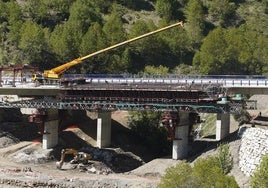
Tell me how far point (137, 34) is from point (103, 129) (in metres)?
49.5

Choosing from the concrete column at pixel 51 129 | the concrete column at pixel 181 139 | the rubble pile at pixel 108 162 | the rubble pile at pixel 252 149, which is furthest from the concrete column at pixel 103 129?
the rubble pile at pixel 252 149

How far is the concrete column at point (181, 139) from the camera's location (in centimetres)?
7681

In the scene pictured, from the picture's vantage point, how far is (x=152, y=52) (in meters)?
134

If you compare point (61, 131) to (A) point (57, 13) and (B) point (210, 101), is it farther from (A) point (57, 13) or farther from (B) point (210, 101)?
(A) point (57, 13)

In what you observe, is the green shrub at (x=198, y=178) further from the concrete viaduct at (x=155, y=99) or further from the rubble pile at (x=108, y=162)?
the rubble pile at (x=108, y=162)

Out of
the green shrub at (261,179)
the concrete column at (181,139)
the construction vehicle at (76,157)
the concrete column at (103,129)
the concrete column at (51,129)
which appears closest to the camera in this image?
the green shrub at (261,179)

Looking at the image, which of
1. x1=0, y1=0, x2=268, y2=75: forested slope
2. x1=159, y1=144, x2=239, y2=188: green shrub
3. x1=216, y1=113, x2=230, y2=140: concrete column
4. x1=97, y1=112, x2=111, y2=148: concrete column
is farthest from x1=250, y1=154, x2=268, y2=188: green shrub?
x1=0, y1=0, x2=268, y2=75: forested slope

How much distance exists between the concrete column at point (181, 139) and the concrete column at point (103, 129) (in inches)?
563

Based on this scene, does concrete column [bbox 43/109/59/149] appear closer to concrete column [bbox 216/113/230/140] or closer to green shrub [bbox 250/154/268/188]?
concrete column [bbox 216/113/230/140]

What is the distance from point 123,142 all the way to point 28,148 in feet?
51.1

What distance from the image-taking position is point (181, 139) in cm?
7725

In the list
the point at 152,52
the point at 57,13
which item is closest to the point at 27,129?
the point at 152,52

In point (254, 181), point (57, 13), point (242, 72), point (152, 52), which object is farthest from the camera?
point (57, 13)

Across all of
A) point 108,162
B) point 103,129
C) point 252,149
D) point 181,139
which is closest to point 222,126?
point 181,139
